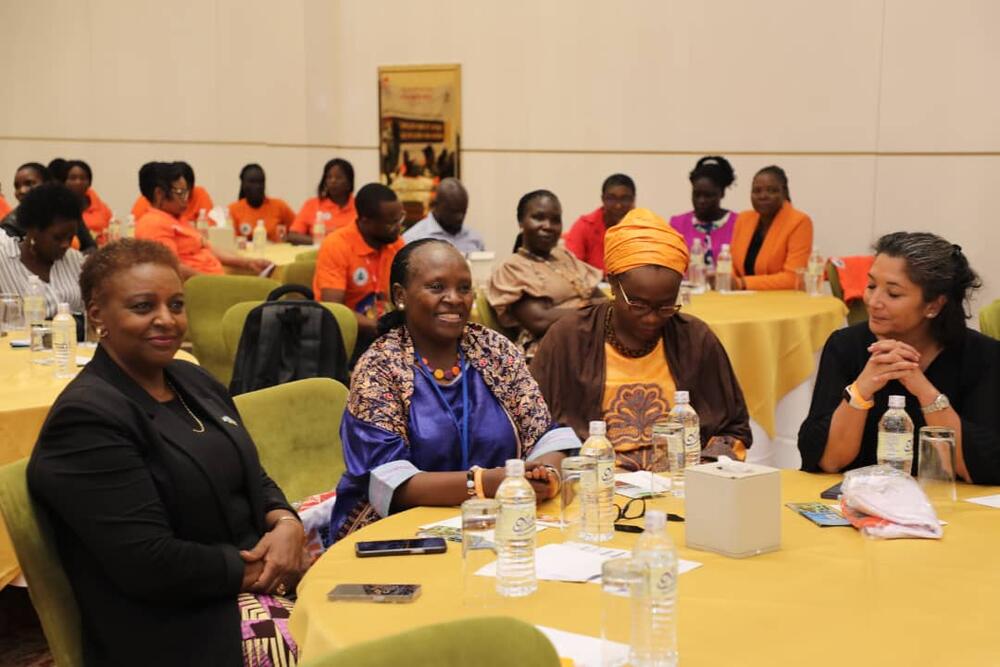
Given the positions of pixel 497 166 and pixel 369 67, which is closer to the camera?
pixel 497 166

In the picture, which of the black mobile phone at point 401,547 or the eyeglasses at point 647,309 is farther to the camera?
the eyeglasses at point 647,309

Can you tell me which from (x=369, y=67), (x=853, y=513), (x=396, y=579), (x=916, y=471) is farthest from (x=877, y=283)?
(x=369, y=67)

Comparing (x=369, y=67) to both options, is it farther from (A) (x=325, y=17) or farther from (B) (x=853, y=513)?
(B) (x=853, y=513)

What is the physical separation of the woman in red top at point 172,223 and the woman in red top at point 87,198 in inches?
133

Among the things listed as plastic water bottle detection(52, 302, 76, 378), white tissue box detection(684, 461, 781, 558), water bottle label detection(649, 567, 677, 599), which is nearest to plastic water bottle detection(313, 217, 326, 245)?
plastic water bottle detection(52, 302, 76, 378)

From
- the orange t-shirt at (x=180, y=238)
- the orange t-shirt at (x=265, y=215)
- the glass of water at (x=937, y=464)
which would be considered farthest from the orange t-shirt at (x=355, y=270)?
the orange t-shirt at (x=265, y=215)

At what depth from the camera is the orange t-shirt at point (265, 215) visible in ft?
40.6

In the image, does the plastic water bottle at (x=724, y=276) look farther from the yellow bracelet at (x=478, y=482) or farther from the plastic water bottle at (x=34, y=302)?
the yellow bracelet at (x=478, y=482)

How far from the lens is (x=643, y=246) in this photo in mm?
4059

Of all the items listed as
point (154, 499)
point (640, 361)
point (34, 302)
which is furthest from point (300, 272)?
point (154, 499)

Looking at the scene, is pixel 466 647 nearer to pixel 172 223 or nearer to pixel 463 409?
pixel 463 409

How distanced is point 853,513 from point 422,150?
9.81 m

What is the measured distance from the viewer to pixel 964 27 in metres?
9.05

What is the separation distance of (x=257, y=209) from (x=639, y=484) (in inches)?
381
